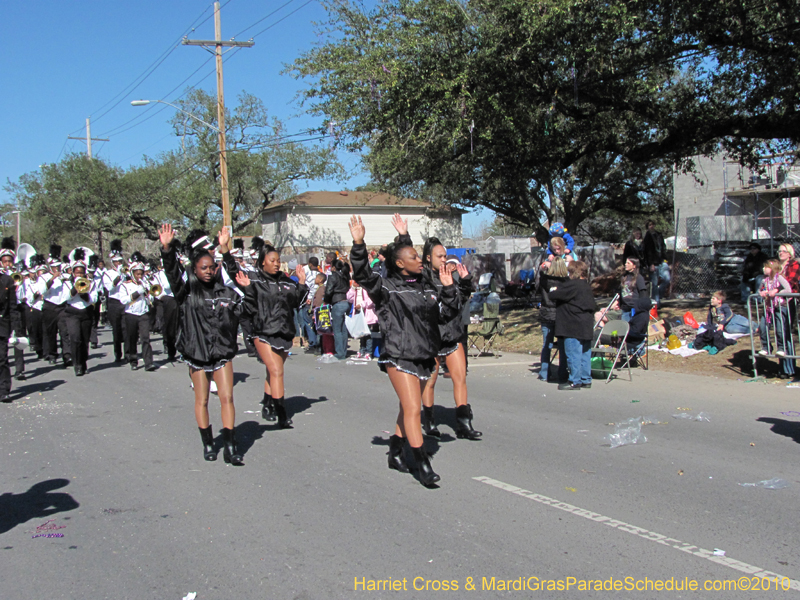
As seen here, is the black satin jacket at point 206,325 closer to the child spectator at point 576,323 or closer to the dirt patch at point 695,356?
the child spectator at point 576,323

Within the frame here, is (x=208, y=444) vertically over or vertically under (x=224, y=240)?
under

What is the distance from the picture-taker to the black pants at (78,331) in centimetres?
1241

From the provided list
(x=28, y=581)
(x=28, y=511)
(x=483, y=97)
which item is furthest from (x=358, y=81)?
(x=28, y=581)

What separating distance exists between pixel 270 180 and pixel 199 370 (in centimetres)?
3617

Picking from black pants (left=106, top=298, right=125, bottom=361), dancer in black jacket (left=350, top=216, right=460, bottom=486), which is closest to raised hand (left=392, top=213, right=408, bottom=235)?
dancer in black jacket (left=350, top=216, right=460, bottom=486)

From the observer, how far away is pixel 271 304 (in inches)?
299

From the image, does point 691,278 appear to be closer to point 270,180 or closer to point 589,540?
point 589,540

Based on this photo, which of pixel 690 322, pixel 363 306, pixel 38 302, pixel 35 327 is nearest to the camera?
pixel 690 322

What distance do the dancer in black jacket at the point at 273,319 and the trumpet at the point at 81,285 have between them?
6.35 m

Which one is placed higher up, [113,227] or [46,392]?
[113,227]

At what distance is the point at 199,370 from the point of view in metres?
6.19

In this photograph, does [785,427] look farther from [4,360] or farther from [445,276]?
[4,360]

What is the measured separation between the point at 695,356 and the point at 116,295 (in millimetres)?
10374

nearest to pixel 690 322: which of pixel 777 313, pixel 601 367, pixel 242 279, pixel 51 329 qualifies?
pixel 777 313
